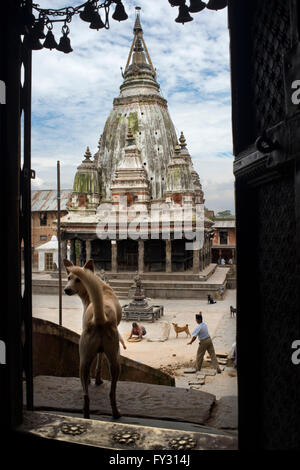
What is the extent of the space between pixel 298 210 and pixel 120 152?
91.3ft

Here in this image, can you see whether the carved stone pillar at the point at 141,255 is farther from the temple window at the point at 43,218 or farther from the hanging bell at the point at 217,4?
the hanging bell at the point at 217,4

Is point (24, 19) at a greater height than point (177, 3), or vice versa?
point (177, 3)

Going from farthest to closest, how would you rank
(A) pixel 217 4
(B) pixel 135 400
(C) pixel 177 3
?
(C) pixel 177 3 → (A) pixel 217 4 → (B) pixel 135 400

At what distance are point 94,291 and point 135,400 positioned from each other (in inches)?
52.0

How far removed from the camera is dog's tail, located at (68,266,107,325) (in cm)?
322

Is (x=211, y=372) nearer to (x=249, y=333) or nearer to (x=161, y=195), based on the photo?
(x=249, y=333)

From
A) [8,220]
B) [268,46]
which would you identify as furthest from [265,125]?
[8,220]

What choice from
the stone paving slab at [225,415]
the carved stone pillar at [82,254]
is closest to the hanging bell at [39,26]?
the stone paving slab at [225,415]

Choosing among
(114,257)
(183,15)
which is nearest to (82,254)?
(114,257)

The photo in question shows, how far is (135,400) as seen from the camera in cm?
378

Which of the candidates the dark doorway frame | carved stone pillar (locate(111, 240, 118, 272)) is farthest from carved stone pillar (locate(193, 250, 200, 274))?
the dark doorway frame

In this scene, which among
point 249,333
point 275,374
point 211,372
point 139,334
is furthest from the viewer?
point 139,334

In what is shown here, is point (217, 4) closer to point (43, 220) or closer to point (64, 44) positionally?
point (64, 44)

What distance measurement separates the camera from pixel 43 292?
23766mm
